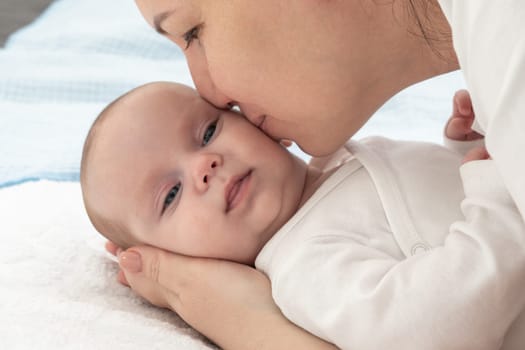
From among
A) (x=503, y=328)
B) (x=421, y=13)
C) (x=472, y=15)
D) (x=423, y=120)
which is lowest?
(x=423, y=120)

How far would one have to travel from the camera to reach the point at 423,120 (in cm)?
239

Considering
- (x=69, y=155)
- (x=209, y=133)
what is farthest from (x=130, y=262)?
(x=69, y=155)

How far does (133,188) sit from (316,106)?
1.11 ft

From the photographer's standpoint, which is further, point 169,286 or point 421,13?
point 169,286

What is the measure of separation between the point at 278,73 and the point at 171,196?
0.93 ft

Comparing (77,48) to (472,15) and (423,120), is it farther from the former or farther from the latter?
(472,15)

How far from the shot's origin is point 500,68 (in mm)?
935

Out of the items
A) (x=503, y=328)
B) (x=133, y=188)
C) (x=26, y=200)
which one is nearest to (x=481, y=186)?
(x=503, y=328)

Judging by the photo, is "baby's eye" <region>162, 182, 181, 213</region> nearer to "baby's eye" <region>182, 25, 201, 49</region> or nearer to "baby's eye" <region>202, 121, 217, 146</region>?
"baby's eye" <region>202, 121, 217, 146</region>

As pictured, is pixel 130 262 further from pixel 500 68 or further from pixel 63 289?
pixel 500 68

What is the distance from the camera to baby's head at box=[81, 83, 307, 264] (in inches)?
55.6

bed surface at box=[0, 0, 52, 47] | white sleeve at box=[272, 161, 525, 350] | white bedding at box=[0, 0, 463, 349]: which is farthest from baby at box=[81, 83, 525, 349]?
bed surface at box=[0, 0, 52, 47]

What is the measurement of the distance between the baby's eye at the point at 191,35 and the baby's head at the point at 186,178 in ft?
0.50

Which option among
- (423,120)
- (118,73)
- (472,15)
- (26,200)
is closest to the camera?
(472,15)
